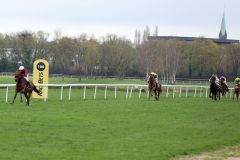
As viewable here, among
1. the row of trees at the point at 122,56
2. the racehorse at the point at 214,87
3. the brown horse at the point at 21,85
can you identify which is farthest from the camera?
the row of trees at the point at 122,56

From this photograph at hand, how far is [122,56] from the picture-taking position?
101062 mm

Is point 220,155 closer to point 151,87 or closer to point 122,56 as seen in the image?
point 151,87

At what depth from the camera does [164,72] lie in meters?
102

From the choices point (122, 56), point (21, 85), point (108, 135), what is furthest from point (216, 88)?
point (122, 56)

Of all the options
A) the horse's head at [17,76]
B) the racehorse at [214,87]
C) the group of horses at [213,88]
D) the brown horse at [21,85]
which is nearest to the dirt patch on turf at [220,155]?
the brown horse at [21,85]

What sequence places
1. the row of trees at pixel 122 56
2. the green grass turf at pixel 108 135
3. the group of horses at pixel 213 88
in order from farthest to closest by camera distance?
the row of trees at pixel 122 56 < the group of horses at pixel 213 88 < the green grass turf at pixel 108 135

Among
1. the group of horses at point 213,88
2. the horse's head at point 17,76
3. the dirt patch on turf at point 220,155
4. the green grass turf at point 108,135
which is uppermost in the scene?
→ the horse's head at point 17,76

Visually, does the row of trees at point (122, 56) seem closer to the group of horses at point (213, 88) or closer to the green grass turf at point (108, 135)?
the group of horses at point (213, 88)

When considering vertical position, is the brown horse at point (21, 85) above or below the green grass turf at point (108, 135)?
above

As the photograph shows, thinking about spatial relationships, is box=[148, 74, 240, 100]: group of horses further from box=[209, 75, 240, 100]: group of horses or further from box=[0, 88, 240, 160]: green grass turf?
box=[0, 88, 240, 160]: green grass turf

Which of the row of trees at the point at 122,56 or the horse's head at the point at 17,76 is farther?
the row of trees at the point at 122,56

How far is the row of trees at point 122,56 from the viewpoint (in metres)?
100

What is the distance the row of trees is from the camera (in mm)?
100125

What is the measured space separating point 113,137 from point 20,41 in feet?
299
